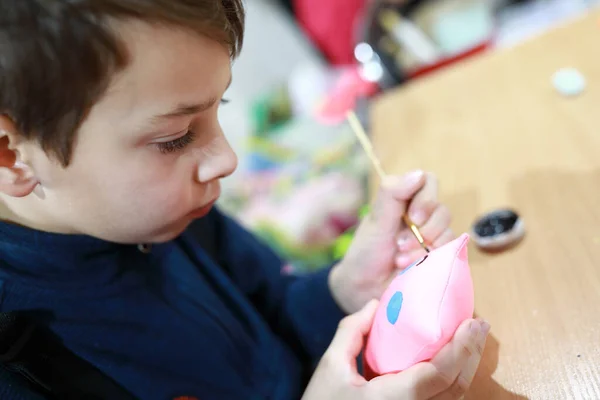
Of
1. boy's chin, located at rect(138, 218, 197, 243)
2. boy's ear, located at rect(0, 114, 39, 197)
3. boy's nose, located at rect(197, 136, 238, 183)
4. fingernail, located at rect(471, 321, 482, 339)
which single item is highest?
boy's ear, located at rect(0, 114, 39, 197)

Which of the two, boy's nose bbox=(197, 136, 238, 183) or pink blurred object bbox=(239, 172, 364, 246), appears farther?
pink blurred object bbox=(239, 172, 364, 246)

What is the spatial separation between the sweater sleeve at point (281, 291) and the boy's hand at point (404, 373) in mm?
214

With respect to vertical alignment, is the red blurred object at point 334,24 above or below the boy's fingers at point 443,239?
above

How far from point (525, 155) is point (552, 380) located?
1.26ft

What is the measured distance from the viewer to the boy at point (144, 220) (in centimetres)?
43

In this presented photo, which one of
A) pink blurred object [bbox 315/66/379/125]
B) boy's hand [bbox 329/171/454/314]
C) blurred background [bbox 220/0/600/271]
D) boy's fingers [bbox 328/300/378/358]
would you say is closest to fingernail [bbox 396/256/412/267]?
boy's hand [bbox 329/171/454/314]

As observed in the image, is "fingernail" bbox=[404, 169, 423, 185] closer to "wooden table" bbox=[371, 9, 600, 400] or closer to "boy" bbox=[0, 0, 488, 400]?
"boy" bbox=[0, 0, 488, 400]

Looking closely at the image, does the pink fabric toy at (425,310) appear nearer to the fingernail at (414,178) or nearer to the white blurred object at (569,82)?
the fingernail at (414,178)

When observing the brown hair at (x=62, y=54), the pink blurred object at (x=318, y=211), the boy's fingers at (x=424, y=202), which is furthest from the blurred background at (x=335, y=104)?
the brown hair at (x=62, y=54)

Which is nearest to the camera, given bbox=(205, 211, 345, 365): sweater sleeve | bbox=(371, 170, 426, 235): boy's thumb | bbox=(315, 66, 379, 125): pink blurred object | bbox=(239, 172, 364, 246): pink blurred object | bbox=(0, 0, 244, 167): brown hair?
bbox=(0, 0, 244, 167): brown hair

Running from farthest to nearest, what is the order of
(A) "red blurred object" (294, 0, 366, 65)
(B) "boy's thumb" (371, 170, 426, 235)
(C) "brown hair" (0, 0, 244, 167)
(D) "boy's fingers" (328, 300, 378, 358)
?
(A) "red blurred object" (294, 0, 366, 65) < (B) "boy's thumb" (371, 170, 426, 235) < (D) "boy's fingers" (328, 300, 378, 358) < (C) "brown hair" (0, 0, 244, 167)

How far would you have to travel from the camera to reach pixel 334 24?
1.91 metres

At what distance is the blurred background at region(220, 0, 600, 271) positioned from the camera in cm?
134

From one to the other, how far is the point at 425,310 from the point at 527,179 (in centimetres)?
39
